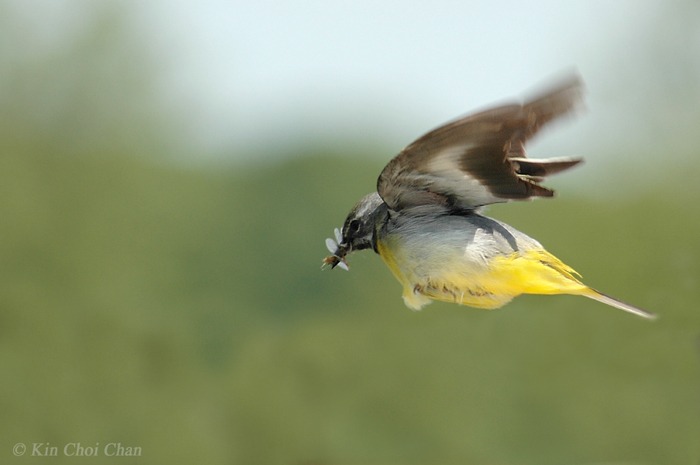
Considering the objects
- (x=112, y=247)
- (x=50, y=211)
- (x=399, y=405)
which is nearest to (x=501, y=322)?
(x=399, y=405)

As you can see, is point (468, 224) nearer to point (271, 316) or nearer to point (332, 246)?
point (332, 246)

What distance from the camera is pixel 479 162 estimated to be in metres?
3.29

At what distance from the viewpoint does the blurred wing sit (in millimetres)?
2918

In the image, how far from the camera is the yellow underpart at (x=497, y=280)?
3.54m

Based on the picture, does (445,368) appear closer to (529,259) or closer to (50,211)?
(529,259)

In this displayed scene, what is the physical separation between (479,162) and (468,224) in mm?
484

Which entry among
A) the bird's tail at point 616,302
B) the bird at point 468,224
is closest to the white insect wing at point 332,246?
the bird at point 468,224

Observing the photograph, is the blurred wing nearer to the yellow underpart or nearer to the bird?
the bird

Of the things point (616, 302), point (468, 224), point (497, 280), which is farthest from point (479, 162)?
point (616, 302)

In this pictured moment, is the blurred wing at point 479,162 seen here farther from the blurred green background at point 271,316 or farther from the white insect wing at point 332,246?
the blurred green background at point 271,316

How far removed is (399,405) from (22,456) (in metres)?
5.08

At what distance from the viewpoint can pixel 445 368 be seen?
7859 millimetres

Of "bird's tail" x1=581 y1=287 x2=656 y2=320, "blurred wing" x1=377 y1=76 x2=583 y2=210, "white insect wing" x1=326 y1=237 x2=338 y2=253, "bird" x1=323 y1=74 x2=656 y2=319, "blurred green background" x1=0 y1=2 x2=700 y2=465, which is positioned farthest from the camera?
"blurred green background" x1=0 y1=2 x2=700 y2=465

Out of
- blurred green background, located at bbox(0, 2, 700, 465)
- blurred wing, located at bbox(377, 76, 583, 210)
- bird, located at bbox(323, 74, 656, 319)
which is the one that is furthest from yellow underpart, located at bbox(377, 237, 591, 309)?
blurred green background, located at bbox(0, 2, 700, 465)
